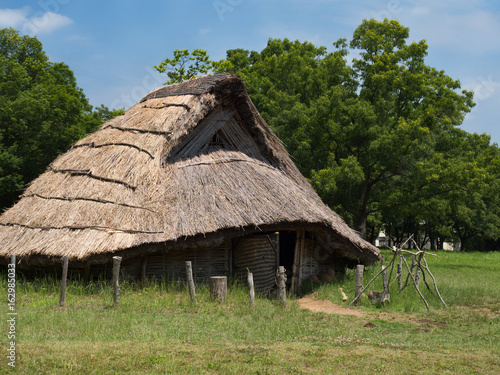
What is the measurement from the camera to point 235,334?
902cm

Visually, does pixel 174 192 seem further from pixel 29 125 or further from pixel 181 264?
pixel 29 125

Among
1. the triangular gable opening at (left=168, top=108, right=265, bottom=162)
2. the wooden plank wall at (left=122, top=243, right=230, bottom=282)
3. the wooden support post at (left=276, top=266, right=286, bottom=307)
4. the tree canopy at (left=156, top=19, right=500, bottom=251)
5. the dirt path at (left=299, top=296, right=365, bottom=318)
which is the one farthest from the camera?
the tree canopy at (left=156, top=19, right=500, bottom=251)

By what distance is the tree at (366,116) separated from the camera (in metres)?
24.4

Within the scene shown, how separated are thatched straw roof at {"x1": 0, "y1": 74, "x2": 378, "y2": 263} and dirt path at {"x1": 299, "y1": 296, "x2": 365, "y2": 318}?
74.6 inches

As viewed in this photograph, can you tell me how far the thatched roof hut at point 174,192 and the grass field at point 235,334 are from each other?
3.65 ft

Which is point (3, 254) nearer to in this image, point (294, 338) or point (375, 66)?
point (294, 338)

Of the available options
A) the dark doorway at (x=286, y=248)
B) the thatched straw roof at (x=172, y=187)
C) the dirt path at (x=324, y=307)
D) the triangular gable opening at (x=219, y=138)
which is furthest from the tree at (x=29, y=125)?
the dirt path at (x=324, y=307)

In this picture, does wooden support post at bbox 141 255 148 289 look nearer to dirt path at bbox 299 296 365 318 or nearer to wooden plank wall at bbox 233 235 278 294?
wooden plank wall at bbox 233 235 278 294

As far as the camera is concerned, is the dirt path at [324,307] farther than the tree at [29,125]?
No

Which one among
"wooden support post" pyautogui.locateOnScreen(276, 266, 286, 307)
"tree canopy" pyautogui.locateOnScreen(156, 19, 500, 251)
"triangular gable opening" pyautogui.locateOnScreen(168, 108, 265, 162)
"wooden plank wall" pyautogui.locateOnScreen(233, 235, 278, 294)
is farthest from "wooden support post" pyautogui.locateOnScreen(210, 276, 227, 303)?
"tree canopy" pyautogui.locateOnScreen(156, 19, 500, 251)

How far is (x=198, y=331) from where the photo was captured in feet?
30.1

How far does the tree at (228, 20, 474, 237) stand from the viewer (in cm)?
2436

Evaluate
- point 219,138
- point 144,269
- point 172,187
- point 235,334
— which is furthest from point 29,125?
point 235,334

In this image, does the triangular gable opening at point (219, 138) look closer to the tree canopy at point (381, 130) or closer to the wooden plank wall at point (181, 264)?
the wooden plank wall at point (181, 264)
